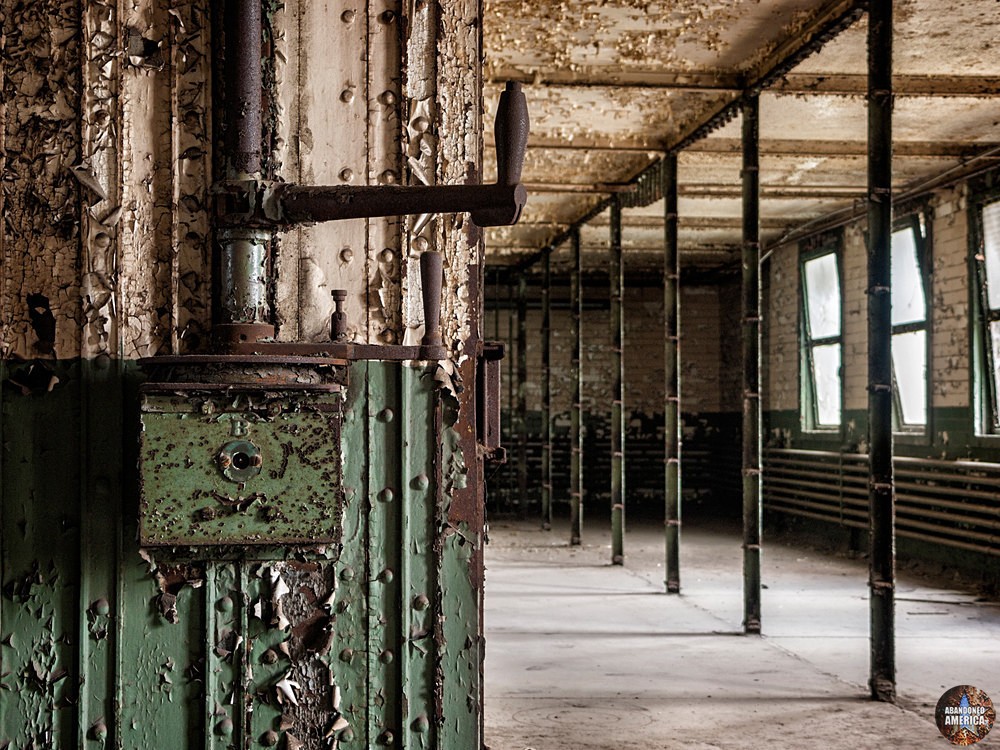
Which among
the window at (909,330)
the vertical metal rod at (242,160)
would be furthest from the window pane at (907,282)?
the vertical metal rod at (242,160)

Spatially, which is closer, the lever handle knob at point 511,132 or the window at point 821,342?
the lever handle knob at point 511,132

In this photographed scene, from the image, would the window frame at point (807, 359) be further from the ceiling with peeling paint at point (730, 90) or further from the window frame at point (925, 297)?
the window frame at point (925, 297)

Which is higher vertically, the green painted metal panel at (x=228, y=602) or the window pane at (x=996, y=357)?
the window pane at (x=996, y=357)

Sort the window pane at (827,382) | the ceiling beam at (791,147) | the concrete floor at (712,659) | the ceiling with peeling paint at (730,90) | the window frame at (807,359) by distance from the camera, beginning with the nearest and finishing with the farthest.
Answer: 1. the concrete floor at (712,659)
2. the ceiling with peeling paint at (730,90)
3. the ceiling beam at (791,147)
4. the window pane at (827,382)
5. the window frame at (807,359)

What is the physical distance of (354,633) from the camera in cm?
205

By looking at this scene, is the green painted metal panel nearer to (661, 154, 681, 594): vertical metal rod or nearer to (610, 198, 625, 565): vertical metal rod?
(661, 154, 681, 594): vertical metal rod

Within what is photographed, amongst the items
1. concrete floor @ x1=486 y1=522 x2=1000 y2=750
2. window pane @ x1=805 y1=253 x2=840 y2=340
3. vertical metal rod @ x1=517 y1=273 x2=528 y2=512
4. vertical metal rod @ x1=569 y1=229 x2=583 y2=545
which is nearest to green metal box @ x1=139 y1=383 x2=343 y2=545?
concrete floor @ x1=486 y1=522 x2=1000 y2=750

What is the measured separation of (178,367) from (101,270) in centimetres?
33

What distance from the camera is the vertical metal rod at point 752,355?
5641 millimetres

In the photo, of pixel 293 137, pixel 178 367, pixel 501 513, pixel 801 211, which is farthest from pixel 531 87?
pixel 501 513

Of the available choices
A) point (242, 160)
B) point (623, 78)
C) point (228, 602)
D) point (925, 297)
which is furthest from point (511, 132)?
point (925, 297)

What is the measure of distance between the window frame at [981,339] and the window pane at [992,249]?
0.03 meters

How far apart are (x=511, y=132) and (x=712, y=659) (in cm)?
401

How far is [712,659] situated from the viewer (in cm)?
509
